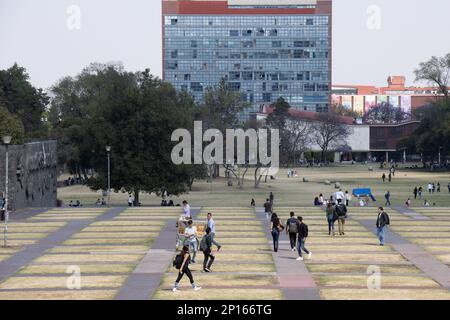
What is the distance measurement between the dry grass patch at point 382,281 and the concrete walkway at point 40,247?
9998 mm

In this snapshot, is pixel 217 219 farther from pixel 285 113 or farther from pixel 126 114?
pixel 285 113

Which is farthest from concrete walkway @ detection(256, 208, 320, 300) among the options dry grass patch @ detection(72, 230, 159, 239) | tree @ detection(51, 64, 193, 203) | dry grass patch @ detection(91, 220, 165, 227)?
tree @ detection(51, 64, 193, 203)

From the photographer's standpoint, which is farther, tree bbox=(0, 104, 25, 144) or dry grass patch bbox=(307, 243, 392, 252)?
tree bbox=(0, 104, 25, 144)

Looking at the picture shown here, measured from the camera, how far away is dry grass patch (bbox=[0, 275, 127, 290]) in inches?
1053

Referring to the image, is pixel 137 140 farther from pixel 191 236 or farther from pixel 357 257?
pixel 191 236

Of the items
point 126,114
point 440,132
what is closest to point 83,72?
point 440,132

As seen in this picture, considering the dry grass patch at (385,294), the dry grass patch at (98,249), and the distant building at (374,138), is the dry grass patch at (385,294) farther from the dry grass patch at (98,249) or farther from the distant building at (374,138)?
the distant building at (374,138)

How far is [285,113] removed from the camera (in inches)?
6284

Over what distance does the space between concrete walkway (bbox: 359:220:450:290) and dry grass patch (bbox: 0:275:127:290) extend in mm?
9758

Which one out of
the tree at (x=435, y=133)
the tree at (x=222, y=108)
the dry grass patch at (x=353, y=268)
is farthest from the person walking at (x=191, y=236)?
the tree at (x=435, y=133)

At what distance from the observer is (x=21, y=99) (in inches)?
4247

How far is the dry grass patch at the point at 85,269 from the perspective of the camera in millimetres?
29628

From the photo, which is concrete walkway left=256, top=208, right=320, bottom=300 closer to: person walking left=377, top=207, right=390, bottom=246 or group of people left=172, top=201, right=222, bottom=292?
group of people left=172, top=201, right=222, bottom=292
